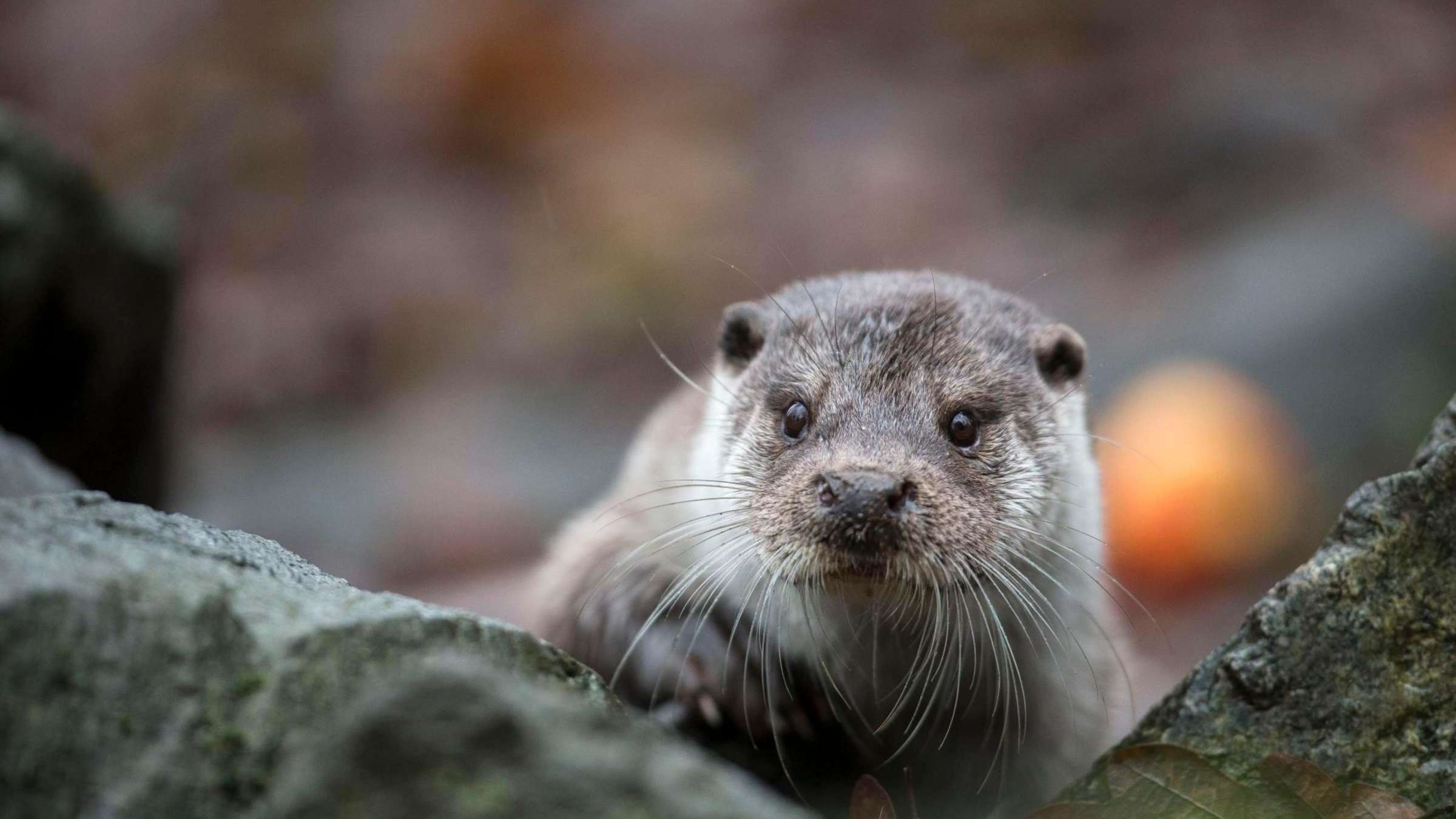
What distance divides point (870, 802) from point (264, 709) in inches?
44.1

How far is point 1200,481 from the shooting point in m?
6.59

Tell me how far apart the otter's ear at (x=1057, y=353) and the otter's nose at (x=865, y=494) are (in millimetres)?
876

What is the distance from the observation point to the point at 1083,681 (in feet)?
9.88

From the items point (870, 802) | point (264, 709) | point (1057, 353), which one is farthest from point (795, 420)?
point (264, 709)

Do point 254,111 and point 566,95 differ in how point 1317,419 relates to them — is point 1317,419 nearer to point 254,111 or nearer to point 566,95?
point 566,95

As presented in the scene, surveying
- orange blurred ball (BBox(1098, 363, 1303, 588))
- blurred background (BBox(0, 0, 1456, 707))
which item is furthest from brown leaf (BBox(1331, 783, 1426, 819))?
blurred background (BBox(0, 0, 1456, 707))

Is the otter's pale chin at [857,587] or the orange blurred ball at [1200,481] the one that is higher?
the orange blurred ball at [1200,481]

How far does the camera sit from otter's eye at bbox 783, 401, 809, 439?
276cm

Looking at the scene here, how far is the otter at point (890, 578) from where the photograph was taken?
248 cm

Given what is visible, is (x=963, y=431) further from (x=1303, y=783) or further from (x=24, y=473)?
(x=24, y=473)

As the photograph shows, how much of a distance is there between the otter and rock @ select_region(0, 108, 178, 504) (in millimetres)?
2548

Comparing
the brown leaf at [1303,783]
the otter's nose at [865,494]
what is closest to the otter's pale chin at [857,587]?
the otter's nose at [865,494]

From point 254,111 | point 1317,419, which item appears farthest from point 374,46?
point 1317,419

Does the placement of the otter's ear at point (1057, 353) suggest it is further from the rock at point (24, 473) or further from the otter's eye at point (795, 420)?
the rock at point (24, 473)
